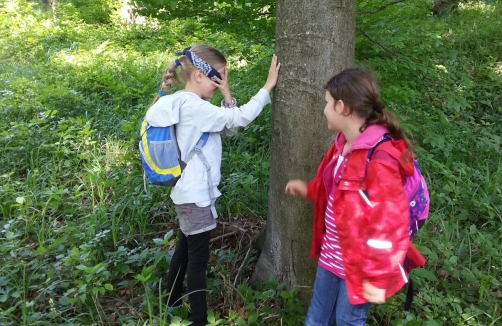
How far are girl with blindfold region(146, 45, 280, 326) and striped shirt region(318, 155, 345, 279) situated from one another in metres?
0.65

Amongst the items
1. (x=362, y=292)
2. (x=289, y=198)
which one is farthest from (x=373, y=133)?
(x=289, y=198)

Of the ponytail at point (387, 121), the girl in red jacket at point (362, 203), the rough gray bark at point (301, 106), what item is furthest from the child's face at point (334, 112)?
the rough gray bark at point (301, 106)

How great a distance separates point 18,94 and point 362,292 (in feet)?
18.8

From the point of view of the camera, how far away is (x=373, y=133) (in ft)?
5.61

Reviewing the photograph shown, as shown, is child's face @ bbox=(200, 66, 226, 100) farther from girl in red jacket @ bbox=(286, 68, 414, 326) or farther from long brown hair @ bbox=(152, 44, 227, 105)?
girl in red jacket @ bbox=(286, 68, 414, 326)

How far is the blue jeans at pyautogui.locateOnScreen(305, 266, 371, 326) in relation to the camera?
1892 millimetres

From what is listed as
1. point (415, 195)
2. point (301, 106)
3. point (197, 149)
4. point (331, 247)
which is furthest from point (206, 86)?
point (415, 195)

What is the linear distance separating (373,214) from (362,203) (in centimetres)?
7

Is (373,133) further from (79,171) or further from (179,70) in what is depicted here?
(79,171)

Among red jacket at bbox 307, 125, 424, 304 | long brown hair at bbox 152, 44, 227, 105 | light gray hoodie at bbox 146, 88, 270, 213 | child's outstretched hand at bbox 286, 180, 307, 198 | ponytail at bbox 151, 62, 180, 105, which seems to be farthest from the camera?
ponytail at bbox 151, 62, 180, 105

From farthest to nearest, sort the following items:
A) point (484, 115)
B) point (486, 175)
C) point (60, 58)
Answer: point (60, 58), point (484, 115), point (486, 175)

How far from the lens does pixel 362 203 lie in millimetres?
1667

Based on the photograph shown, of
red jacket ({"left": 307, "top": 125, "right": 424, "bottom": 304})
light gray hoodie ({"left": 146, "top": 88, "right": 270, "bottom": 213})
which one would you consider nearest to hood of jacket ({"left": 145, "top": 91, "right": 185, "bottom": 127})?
light gray hoodie ({"left": 146, "top": 88, "right": 270, "bottom": 213})

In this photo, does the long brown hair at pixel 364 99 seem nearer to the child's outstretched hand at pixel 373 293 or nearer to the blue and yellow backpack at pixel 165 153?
the child's outstretched hand at pixel 373 293
